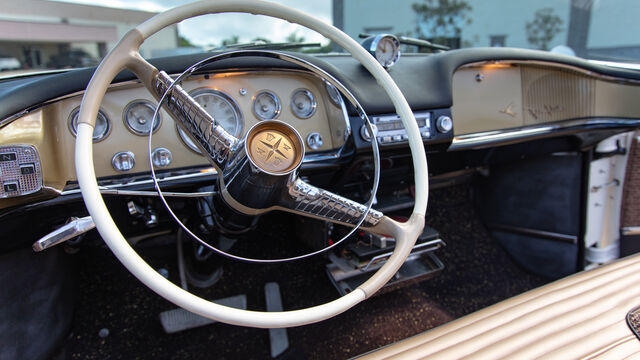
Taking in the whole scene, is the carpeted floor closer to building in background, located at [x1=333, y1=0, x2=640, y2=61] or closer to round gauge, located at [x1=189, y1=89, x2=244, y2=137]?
round gauge, located at [x1=189, y1=89, x2=244, y2=137]

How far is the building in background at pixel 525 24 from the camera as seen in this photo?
2074 mm

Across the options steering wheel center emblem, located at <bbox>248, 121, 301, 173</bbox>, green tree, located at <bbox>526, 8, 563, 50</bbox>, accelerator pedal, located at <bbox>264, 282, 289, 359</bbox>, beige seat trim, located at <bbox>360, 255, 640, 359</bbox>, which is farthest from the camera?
green tree, located at <bbox>526, 8, 563, 50</bbox>

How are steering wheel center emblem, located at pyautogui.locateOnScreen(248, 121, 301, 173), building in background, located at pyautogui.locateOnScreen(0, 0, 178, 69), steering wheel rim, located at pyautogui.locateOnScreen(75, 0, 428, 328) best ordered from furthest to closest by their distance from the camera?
building in background, located at pyautogui.locateOnScreen(0, 0, 178, 69) < steering wheel center emblem, located at pyautogui.locateOnScreen(248, 121, 301, 173) < steering wheel rim, located at pyautogui.locateOnScreen(75, 0, 428, 328)

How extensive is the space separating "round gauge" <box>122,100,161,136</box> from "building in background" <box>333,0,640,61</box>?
105 centimetres

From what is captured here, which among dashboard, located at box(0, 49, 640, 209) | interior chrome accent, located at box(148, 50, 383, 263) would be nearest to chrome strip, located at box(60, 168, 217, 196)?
dashboard, located at box(0, 49, 640, 209)

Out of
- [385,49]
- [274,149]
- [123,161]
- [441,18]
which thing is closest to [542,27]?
[441,18]

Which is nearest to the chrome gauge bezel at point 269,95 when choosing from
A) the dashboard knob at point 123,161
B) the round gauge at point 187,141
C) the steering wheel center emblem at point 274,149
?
the round gauge at point 187,141

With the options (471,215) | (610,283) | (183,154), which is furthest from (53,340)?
(471,215)

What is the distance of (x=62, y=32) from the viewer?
203cm

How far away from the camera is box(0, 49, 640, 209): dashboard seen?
3.88ft

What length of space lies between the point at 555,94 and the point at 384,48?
3.61 ft

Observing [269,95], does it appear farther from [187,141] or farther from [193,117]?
[193,117]

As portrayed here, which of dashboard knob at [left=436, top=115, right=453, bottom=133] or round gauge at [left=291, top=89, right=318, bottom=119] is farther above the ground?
round gauge at [left=291, top=89, right=318, bottom=119]

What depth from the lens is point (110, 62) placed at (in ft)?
2.99
